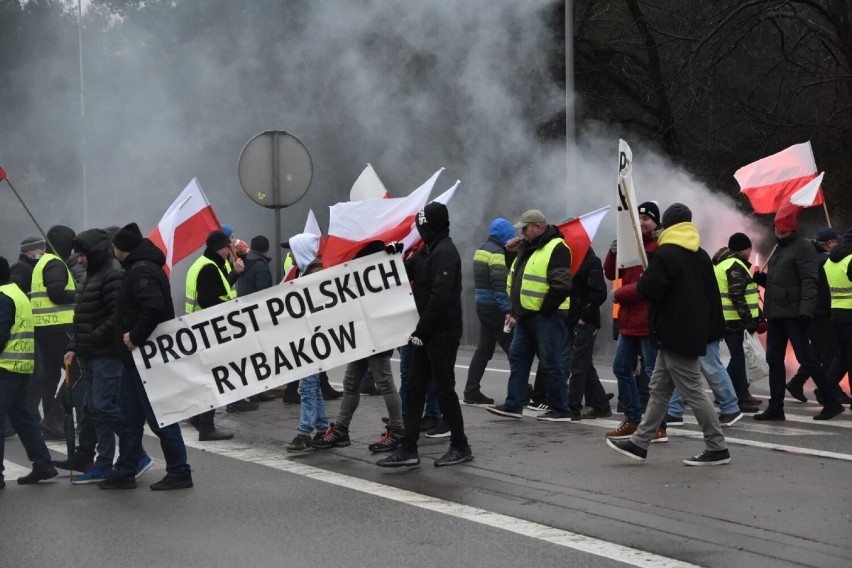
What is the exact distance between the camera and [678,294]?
25.9ft

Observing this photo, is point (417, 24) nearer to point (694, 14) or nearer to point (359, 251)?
point (694, 14)

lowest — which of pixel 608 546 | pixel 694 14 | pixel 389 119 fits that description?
pixel 608 546

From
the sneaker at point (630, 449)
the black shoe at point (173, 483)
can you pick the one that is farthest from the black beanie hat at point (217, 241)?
the sneaker at point (630, 449)

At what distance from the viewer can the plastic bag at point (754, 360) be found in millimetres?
10961

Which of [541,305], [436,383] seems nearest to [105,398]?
[436,383]

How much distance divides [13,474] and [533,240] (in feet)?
14.5

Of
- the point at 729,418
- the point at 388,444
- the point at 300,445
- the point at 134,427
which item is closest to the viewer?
the point at 134,427

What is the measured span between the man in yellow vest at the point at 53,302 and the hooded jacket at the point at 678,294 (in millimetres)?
4827

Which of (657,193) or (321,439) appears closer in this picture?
(321,439)

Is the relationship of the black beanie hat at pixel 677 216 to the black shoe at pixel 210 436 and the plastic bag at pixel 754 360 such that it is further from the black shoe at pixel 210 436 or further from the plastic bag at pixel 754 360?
the black shoe at pixel 210 436

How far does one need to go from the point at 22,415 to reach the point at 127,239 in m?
1.62

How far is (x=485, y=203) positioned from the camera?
19484 mm

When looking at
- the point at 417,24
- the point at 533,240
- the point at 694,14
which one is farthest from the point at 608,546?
the point at 694,14

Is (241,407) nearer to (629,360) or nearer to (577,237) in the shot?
(577,237)
